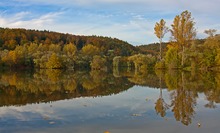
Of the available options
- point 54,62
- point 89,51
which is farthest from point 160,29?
point 89,51

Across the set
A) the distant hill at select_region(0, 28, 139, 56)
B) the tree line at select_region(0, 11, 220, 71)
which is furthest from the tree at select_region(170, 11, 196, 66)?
the distant hill at select_region(0, 28, 139, 56)

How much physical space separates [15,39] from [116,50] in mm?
50295

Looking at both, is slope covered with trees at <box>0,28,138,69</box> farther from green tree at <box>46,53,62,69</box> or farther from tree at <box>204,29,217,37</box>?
tree at <box>204,29,217,37</box>

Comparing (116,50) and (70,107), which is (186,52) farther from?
(116,50)

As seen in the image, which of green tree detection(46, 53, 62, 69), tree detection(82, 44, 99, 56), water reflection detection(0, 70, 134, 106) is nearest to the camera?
water reflection detection(0, 70, 134, 106)

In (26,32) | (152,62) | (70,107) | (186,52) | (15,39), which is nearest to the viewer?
(70,107)

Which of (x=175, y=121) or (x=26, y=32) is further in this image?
(x=26, y=32)

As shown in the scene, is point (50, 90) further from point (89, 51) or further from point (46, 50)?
point (89, 51)

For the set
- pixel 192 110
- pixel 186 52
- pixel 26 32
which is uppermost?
pixel 26 32

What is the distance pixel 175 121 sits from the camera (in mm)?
10164

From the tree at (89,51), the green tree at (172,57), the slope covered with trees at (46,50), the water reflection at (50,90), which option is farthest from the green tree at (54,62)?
the water reflection at (50,90)

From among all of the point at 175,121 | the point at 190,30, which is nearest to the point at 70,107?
the point at 175,121

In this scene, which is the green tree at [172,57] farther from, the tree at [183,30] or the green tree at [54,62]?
the green tree at [54,62]

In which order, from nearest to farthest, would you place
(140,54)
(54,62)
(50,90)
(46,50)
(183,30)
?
(50,90), (183,30), (140,54), (54,62), (46,50)
